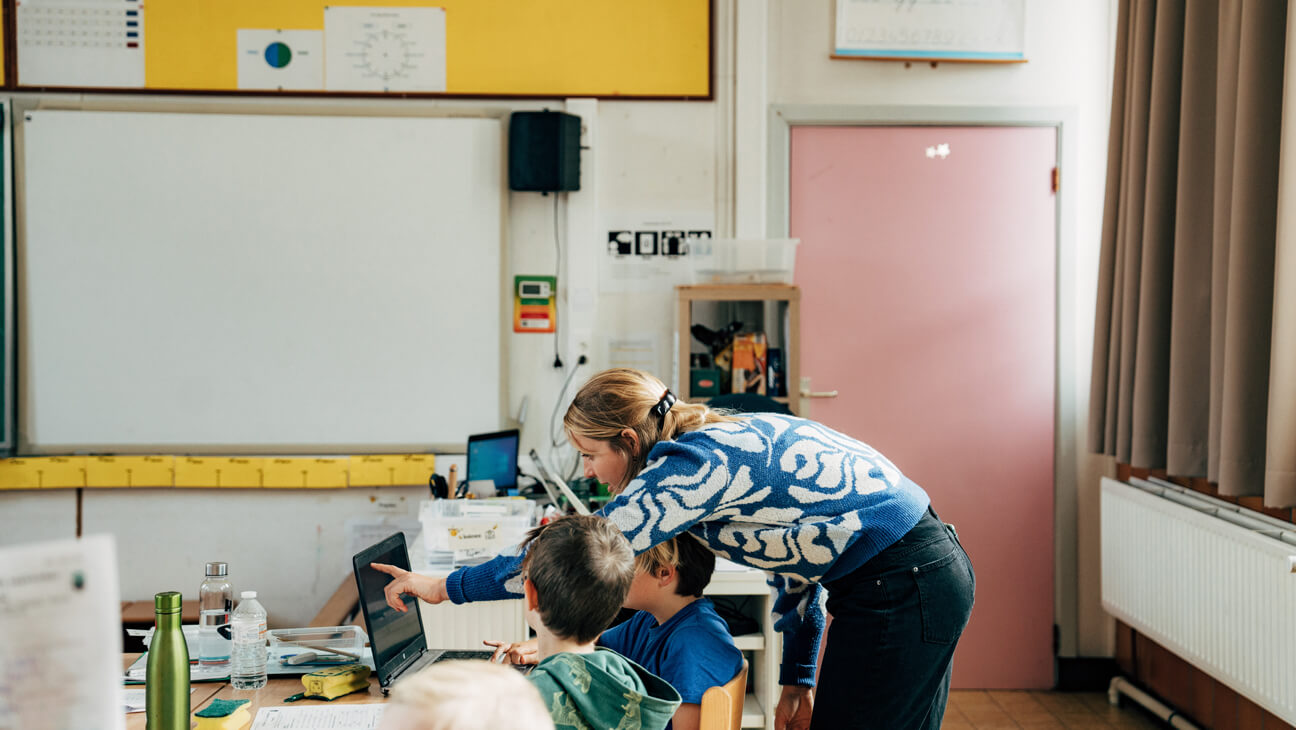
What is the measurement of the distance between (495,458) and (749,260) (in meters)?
1.09

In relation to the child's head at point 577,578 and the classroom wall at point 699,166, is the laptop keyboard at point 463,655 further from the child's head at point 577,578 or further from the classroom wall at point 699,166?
the classroom wall at point 699,166

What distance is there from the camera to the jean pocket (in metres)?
1.70

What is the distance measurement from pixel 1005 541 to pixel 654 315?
155 centimetres

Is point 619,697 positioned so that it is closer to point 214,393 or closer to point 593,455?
point 593,455

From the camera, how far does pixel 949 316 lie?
3.62m

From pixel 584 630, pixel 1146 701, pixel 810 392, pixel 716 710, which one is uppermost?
pixel 810 392

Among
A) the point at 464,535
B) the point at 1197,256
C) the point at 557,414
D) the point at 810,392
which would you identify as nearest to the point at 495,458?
the point at 557,414

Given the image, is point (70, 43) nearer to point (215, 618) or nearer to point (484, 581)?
point (215, 618)

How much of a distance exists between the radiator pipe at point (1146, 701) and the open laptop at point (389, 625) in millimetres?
2351

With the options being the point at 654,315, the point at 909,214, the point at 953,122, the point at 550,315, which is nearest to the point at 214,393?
the point at 550,315

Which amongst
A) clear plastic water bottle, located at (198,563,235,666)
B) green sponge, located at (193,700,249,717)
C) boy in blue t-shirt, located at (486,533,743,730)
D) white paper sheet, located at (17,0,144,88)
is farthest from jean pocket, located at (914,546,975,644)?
white paper sheet, located at (17,0,144,88)

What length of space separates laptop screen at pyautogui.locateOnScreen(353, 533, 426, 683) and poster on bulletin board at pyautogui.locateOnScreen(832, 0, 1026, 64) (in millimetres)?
2565

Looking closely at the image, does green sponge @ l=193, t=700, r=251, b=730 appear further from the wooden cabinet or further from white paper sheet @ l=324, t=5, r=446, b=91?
white paper sheet @ l=324, t=5, r=446, b=91

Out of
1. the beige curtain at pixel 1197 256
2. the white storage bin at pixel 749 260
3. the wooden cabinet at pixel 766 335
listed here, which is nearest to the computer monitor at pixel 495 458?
the wooden cabinet at pixel 766 335
